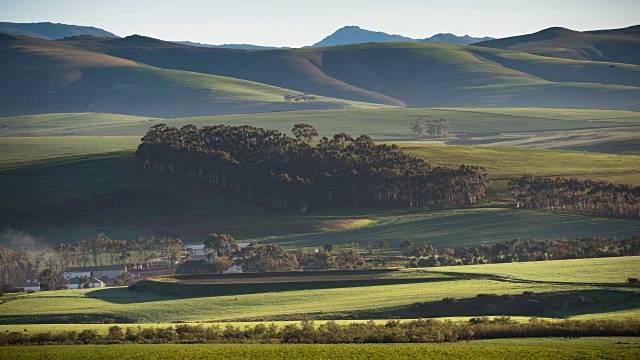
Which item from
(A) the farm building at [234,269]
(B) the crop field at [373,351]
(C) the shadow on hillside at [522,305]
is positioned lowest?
(A) the farm building at [234,269]

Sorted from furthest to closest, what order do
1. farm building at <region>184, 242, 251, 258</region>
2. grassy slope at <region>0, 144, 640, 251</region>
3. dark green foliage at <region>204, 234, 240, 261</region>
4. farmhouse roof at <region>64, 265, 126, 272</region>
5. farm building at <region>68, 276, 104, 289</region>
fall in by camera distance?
grassy slope at <region>0, 144, 640, 251</region>, farm building at <region>184, 242, 251, 258</region>, dark green foliage at <region>204, 234, 240, 261</region>, farmhouse roof at <region>64, 265, 126, 272</region>, farm building at <region>68, 276, 104, 289</region>

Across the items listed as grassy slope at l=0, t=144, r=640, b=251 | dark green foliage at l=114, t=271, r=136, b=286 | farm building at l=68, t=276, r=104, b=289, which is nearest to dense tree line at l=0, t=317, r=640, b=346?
dark green foliage at l=114, t=271, r=136, b=286

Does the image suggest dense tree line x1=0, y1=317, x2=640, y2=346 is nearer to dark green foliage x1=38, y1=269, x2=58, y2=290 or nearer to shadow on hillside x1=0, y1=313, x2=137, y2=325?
shadow on hillside x1=0, y1=313, x2=137, y2=325

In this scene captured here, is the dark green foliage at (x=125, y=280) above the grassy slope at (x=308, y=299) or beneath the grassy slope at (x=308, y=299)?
beneath

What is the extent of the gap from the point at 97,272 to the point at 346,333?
191 feet

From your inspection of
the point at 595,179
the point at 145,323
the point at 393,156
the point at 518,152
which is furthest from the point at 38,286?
the point at 518,152

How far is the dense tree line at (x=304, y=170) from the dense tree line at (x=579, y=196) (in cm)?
796

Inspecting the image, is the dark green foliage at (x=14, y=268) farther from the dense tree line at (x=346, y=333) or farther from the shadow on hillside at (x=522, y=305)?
the shadow on hillside at (x=522, y=305)

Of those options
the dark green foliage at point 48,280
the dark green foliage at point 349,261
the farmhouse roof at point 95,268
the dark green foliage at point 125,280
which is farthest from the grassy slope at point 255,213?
the dark green foliage at point 48,280

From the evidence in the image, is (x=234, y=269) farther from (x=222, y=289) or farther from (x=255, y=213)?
(x=255, y=213)

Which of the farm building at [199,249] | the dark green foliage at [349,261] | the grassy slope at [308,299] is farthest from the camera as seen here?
the farm building at [199,249]

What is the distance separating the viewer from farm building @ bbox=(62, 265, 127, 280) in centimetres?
10069

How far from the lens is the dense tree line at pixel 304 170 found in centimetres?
13388

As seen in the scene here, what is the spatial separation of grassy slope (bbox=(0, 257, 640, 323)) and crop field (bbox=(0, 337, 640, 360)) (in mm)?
12659
